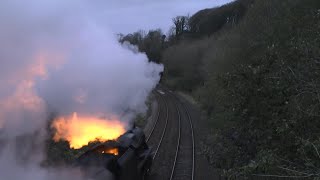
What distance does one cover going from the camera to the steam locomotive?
13414 millimetres

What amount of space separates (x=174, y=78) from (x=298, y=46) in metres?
54.8

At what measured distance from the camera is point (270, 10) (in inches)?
1071

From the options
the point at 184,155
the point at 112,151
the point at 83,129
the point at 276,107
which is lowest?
the point at 184,155

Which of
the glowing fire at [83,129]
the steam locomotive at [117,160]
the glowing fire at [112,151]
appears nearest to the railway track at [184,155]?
the steam locomotive at [117,160]

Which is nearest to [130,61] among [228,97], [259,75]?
[228,97]

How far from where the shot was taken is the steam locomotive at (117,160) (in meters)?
13.4

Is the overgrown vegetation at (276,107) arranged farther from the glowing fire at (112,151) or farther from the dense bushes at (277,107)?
the glowing fire at (112,151)

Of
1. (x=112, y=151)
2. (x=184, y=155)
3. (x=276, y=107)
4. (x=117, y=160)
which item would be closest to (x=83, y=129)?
(x=112, y=151)

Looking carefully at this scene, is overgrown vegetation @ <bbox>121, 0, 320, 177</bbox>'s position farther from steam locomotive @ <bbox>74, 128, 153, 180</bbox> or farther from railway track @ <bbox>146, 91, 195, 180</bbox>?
railway track @ <bbox>146, 91, 195, 180</bbox>

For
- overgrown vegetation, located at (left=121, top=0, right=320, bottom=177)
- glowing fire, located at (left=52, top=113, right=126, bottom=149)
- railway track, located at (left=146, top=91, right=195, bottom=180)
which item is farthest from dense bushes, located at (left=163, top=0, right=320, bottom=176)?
railway track, located at (left=146, top=91, right=195, bottom=180)

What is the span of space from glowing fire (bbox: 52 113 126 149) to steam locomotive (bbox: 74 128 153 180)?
1255mm

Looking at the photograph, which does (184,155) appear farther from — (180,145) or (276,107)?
(276,107)

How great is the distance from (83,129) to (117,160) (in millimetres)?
3404

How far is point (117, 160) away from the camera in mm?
14102
